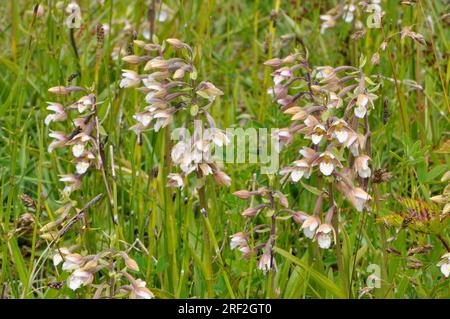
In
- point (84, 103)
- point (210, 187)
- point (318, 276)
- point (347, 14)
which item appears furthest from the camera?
point (347, 14)

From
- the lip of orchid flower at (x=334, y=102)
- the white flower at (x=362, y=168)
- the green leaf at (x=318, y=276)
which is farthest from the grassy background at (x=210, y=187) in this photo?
the lip of orchid flower at (x=334, y=102)

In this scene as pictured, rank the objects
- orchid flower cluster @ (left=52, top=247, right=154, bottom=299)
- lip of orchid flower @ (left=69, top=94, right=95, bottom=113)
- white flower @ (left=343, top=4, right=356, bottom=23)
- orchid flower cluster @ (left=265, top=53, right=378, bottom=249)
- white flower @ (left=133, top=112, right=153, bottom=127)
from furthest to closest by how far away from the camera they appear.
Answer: white flower @ (left=343, top=4, right=356, bottom=23)
lip of orchid flower @ (left=69, top=94, right=95, bottom=113)
white flower @ (left=133, top=112, right=153, bottom=127)
orchid flower cluster @ (left=265, top=53, right=378, bottom=249)
orchid flower cluster @ (left=52, top=247, right=154, bottom=299)

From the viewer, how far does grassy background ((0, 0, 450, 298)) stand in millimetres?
2461

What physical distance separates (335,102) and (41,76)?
180cm

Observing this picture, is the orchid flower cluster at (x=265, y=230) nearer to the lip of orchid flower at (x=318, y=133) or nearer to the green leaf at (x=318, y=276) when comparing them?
the green leaf at (x=318, y=276)

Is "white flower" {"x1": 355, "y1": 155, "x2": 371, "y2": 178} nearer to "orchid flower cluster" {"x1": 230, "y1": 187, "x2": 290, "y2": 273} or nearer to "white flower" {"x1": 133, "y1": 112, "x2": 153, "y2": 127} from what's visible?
"orchid flower cluster" {"x1": 230, "y1": 187, "x2": 290, "y2": 273}

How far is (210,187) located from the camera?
2594 millimetres

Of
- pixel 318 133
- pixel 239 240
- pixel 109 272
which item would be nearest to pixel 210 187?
pixel 239 240

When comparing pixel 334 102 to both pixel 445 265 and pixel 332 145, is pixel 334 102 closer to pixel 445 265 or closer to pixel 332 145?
pixel 332 145

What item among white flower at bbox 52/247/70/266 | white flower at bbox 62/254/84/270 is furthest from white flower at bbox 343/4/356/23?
white flower at bbox 62/254/84/270

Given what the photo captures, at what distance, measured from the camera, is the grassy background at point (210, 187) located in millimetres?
2461
